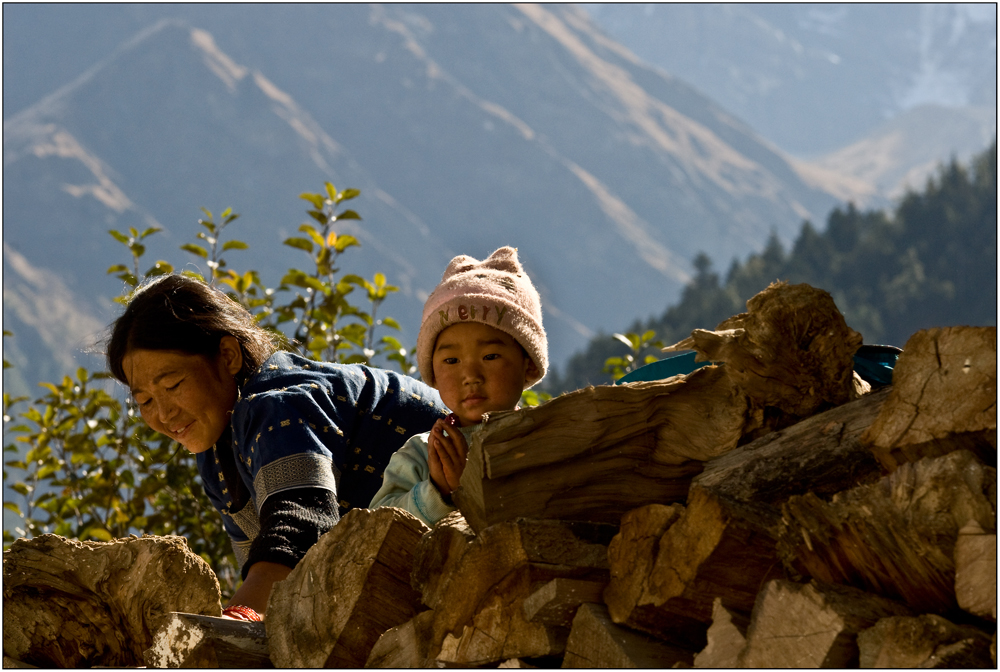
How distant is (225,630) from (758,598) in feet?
3.51

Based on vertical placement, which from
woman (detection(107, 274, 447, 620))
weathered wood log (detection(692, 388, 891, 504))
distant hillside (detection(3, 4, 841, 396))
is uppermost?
distant hillside (detection(3, 4, 841, 396))

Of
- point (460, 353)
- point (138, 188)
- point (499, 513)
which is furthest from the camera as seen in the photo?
point (138, 188)

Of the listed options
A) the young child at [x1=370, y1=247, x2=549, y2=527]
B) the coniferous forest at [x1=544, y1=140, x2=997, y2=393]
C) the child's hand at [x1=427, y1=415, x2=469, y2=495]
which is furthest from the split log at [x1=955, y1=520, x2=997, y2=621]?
the coniferous forest at [x1=544, y1=140, x2=997, y2=393]

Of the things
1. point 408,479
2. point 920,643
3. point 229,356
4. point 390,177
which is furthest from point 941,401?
point 390,177

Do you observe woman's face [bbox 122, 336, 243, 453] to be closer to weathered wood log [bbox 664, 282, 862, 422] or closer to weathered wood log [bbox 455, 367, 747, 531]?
weathered wood log [bbox 455, 367, 747, 531]

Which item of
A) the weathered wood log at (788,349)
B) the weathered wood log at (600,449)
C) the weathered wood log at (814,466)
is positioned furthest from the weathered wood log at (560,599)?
the weathered wood log at (788,349)

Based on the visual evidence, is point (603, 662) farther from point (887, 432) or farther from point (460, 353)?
point (460, 353)

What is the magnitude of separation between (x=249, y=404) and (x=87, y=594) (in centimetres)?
61

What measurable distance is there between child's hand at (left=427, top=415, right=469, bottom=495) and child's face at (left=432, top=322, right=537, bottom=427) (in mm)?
368

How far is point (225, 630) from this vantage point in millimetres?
2059

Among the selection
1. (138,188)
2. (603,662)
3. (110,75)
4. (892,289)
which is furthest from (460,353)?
(110,75)

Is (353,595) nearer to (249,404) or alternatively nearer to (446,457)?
(446,457)

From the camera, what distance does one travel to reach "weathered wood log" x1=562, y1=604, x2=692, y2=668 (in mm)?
1660

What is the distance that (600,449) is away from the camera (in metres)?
1.90
